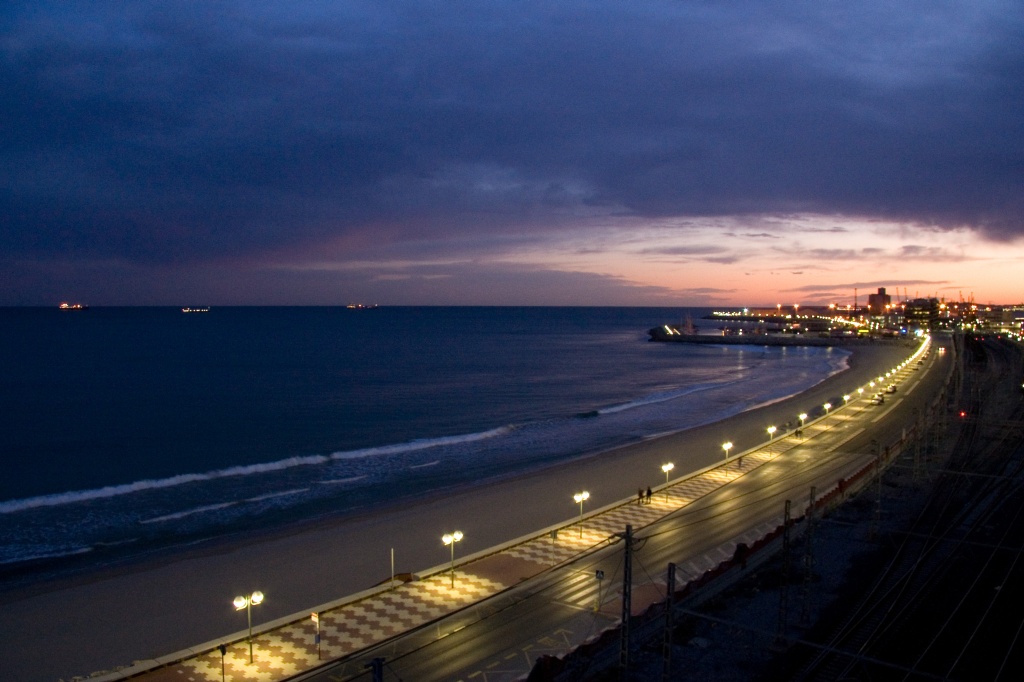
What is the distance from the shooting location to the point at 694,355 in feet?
271

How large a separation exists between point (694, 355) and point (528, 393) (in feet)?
137

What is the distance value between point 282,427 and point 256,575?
20161 mm

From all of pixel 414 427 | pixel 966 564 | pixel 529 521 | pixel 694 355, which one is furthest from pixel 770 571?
pixel 694 355

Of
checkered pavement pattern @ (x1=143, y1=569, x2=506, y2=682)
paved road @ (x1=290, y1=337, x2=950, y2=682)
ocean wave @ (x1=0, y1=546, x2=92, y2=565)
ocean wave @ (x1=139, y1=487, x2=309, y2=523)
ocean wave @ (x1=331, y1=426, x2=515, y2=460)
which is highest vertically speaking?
paved road @ (x1=290, y1=337, x2=950, y2=682)

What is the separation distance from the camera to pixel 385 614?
12453 mm

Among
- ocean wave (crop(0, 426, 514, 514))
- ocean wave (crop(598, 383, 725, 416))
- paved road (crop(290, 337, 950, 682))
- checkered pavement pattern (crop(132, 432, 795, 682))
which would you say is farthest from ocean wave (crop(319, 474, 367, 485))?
ocean wave (crop(598, 383, 725, 416))

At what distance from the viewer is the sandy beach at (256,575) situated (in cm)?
1251

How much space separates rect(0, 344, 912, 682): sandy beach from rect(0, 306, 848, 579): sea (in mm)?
1772

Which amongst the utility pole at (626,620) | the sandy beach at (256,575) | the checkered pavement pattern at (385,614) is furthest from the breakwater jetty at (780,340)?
the utility pole at (626,620)

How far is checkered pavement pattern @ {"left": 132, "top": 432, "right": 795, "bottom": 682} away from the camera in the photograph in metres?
10.7

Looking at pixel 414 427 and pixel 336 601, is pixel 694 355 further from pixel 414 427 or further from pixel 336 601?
pixel 336 601

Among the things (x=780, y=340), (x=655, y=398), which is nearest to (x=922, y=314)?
(x=780, y=340)

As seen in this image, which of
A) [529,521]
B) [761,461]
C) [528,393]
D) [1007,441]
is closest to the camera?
[529,521]

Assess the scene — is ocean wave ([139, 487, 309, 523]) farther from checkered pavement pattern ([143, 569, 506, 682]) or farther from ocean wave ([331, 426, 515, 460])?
checkered pavement pattern ([143, 569, 506, 682])
